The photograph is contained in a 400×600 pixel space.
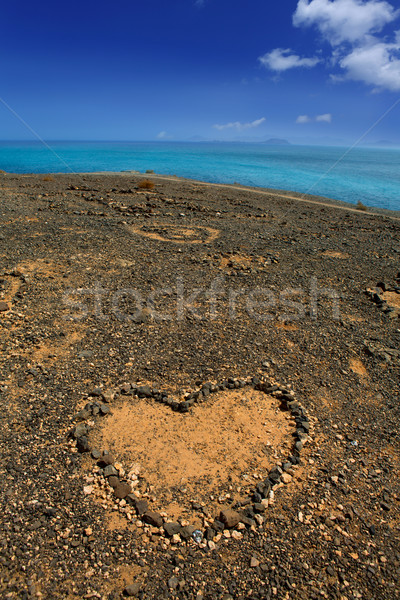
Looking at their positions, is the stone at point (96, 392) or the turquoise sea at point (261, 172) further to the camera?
the turquoise sea at point (261, 172)

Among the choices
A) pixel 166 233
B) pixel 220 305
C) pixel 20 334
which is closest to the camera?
pixel 20 334

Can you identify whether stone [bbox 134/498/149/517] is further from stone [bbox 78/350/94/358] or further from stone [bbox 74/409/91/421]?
stone [bbox 78/350/94/358]

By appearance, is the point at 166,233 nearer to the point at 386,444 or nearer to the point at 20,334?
the point at 20,334

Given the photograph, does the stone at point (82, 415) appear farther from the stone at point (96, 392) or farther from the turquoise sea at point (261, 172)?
the turquoise sea at point (261, 172)

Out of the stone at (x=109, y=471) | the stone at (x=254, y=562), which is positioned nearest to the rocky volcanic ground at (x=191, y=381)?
the stone at (x=254, y=562)

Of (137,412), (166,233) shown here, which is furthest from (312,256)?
(137,412)

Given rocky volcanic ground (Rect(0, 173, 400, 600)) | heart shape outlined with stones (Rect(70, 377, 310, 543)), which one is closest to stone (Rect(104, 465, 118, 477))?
heart shape outlined with stones (Rect(70, 377, 310, 543))
